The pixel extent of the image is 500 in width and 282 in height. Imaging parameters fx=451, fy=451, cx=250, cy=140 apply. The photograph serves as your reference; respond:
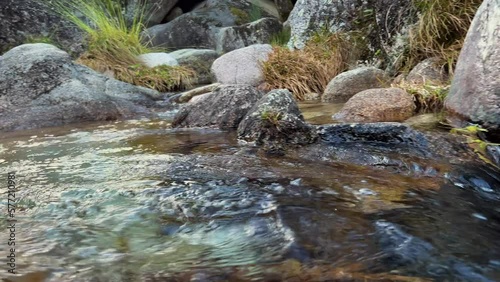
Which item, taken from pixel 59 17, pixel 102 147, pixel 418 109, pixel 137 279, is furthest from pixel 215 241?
pixel 59 17

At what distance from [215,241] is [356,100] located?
8.38 feet

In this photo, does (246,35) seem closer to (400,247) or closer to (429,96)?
(429,96)

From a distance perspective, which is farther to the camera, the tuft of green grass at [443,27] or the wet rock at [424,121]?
the tuft of green grass at [443,27]

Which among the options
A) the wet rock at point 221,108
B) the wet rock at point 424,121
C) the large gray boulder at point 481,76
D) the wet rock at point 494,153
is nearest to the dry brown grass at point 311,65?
the wet rock at point 221,108

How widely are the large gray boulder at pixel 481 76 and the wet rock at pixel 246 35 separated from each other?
6.58 metres

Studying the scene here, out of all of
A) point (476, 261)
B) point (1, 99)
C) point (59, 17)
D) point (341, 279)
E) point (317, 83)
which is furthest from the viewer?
point (59, 17)

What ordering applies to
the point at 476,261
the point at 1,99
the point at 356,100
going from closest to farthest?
the point at 476,261 → the point at 356,100 → the point at 1,99

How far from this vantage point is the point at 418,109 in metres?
3.82

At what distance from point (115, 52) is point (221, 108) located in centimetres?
404

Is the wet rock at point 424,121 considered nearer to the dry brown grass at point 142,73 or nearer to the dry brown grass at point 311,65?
the dry brown grass at point 311,65

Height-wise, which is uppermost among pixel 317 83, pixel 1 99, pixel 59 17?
pixel 59 17

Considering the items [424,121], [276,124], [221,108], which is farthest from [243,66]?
[276,124]

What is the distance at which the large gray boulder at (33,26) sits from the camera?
22.5 feet

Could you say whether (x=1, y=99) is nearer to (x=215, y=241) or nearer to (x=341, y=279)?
(x=215, y=241)
